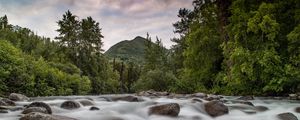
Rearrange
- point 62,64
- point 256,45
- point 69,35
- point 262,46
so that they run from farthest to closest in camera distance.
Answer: point 69,35 < point 62,64 < point 256,45 < point 262,46

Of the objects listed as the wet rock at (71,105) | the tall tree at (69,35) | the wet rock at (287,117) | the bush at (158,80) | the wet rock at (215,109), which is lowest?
the wet rock at (287,117)

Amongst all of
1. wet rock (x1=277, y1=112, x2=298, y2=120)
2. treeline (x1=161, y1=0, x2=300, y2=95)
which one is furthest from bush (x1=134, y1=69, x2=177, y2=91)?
wet rock (x1=277, y1=112, x2=298, y2=120)

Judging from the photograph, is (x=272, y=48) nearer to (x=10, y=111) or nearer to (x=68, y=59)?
(x=10, y=111)

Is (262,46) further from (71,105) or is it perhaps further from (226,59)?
(71,105)

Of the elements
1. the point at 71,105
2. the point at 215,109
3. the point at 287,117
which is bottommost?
the point at 287,117

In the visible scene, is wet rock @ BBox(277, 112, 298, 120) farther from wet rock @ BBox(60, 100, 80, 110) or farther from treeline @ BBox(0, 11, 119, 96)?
treeline @ BBox(0, 11, 119, 96)

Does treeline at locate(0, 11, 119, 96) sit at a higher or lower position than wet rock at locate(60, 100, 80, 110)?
higher

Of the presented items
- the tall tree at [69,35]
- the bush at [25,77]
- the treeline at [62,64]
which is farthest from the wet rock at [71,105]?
the tall tree at [69,35]

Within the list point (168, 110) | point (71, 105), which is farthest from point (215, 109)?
point (71, 105)

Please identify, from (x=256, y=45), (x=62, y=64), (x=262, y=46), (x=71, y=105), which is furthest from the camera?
(x=62, y=64)

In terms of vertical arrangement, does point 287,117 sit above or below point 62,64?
below

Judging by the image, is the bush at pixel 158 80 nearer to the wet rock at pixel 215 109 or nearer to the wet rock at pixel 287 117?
the wet rock at pixel 215 109

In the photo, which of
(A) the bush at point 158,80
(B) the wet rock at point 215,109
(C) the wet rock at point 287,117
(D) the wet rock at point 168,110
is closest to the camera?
(C) the wet rock at point 287,117

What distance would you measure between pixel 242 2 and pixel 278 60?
540cm
